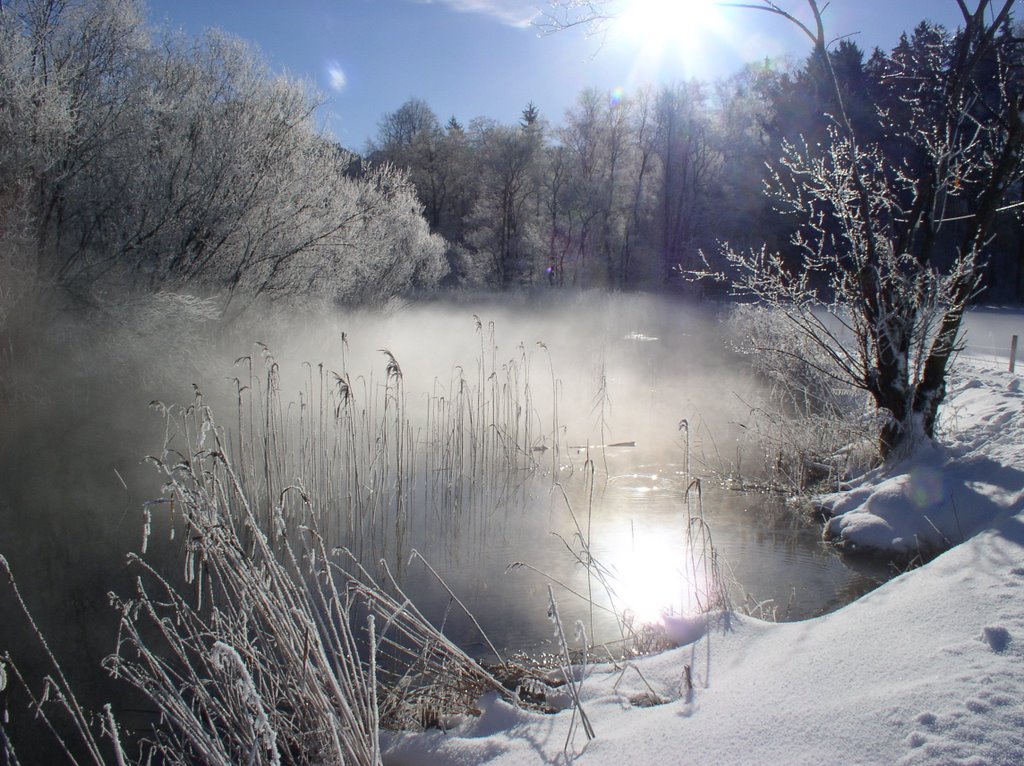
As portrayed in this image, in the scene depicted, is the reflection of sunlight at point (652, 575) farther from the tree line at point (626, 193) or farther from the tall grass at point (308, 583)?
the tree line at point (626, 193)

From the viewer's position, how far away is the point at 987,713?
2139 mm

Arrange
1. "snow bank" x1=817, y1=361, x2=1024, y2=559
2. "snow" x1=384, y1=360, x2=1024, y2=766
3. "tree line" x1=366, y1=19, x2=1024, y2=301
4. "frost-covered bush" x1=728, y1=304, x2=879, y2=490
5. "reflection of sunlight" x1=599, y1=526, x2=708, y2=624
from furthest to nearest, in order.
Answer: "tree line" x1=366, y1=19, x2=1024, y2=301, "frost-covered bush" x1=728, y1=304, x2=879, y2=490, "snow bank" x1=817, y1=361, x2=1024, y2=559, "reflection of sunlight" x1=599, y1=526, x2=708, y2=624, "snow" x1=384, y1=360, x2=1024, y2=766

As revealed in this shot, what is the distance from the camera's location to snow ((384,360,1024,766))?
2143 mm

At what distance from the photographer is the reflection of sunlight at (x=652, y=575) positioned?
15.1 feet

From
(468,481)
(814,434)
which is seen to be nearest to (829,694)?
(468,481)

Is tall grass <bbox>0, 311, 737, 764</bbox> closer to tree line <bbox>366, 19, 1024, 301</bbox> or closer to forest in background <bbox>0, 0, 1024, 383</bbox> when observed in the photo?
forest in background <bbox>0, 0, 1024, 383</bbox>

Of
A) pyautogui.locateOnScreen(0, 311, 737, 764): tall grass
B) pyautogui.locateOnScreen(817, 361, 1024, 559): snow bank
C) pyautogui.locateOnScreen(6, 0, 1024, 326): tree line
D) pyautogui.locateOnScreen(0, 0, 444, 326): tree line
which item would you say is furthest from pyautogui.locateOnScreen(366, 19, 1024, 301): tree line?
pyautogui.locateOnScreen(817, 361, 1024, 559): snow bank

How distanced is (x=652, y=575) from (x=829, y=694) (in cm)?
291

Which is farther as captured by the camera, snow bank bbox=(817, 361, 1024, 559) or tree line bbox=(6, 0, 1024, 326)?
tree line bbox=(6, 0, 1024, 326)

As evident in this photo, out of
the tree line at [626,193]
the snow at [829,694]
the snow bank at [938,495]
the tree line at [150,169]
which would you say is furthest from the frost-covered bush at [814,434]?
the tree line at [626,193]

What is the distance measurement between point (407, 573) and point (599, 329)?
15.1m

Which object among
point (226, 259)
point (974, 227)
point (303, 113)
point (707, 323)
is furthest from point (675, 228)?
point (974, 227)

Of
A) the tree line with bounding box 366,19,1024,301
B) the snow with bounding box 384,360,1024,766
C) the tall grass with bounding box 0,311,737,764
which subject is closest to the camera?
the snow with bounding box 384,360,1024,766

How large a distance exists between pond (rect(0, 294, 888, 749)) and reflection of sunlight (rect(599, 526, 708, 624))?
0.07ft
